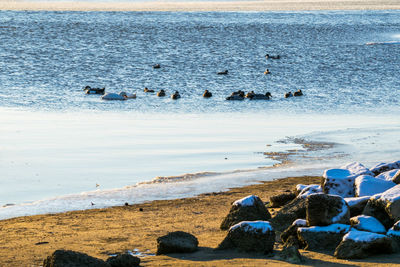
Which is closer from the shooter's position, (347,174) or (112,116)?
(347,174)

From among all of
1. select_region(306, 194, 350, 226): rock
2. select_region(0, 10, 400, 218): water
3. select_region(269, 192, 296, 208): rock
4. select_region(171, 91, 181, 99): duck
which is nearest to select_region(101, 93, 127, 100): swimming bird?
select_region(0, 10, 400, 218): water

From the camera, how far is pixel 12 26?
55.5 m

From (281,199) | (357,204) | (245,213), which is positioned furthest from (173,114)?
(357,204)

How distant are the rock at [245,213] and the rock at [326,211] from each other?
1.04m

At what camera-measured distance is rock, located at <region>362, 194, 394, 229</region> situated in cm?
891

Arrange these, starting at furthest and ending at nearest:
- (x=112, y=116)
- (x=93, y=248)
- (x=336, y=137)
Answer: (x=112, y=116), (x=336, y=137), (x=93, y=248)

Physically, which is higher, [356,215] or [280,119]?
[280,119]

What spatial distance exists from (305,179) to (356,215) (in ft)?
11.8

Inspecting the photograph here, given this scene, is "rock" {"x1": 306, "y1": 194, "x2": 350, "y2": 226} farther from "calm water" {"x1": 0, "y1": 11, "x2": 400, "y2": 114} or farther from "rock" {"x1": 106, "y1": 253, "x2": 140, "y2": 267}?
"calm water" {"x1": 0, "y1": 11, "x2": 400, "y2": 114}

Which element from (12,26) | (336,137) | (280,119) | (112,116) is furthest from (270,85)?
(12,26)

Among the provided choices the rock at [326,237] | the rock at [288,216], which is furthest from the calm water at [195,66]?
the rock at [326,237]

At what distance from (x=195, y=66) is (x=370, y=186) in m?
25.5

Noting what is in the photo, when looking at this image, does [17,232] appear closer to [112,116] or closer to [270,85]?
[112,116]

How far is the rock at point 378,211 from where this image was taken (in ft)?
29.2
